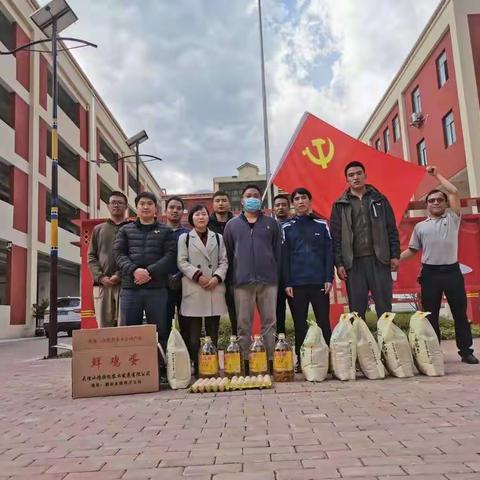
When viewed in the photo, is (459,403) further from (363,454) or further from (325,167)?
(325,167)

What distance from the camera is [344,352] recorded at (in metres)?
4.96

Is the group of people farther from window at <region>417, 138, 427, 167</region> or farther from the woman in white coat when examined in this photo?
window at <region>417, 138, 427, 167</region>

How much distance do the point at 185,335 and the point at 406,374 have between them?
2.32 m

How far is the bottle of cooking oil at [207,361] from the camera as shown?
202 inches

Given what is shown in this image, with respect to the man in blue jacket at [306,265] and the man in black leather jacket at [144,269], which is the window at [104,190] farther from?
the man in blue jacket at [306,265]

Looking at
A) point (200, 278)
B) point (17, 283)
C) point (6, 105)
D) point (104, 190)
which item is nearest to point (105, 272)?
point (200, 278)

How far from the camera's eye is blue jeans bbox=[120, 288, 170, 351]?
528 cm

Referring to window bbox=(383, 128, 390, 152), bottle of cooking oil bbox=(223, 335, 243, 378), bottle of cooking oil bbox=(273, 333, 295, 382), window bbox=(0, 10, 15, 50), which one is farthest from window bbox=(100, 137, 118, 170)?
bottle of cooking oil bbox=(273, 333, 295, 382)

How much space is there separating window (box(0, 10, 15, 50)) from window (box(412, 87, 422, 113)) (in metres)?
16.9

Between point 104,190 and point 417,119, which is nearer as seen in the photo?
point 417,119

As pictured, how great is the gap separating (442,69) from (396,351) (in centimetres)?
1813

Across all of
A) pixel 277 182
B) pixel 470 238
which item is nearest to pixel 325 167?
pixel 277 182

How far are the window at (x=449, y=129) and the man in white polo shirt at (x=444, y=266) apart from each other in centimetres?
1507

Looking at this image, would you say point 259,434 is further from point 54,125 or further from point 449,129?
point 449,129
